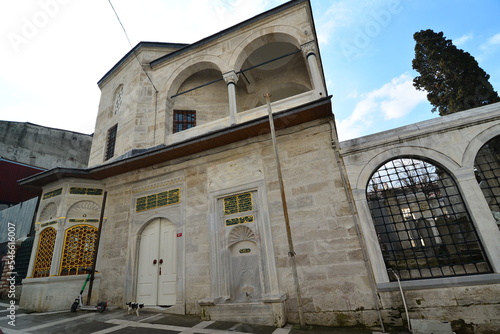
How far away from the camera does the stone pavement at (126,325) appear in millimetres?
4074

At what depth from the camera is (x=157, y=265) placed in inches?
254

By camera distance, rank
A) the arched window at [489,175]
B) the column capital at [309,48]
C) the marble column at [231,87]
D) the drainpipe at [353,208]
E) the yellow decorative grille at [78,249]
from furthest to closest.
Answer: the marble column at [231,87] < the column capital at [309,48] < the yellow decorative grille at [78,249] < the arched window at [489,175] < the drainpipe at [353,208]

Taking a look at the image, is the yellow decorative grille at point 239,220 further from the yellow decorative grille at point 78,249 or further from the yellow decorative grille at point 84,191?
the yellow decorative grille at point 84,191

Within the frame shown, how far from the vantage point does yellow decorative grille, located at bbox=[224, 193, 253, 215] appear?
5738 mm

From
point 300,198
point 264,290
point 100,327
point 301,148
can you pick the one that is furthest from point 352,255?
point 100,327

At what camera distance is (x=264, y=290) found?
504cm

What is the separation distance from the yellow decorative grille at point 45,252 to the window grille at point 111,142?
10.4 feet

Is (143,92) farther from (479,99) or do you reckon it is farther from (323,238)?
(479,99)

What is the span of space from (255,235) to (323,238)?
59.9 inches

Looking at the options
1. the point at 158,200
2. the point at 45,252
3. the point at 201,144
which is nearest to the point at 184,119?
the point at 201,144

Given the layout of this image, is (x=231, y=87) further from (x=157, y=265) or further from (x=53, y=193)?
(x=53, y=193)

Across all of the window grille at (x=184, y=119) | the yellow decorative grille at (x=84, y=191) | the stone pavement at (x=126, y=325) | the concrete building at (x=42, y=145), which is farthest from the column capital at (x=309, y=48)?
the concrete building at (x=42, y=145)

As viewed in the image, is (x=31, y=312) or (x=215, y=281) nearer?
(x=215, y=281)

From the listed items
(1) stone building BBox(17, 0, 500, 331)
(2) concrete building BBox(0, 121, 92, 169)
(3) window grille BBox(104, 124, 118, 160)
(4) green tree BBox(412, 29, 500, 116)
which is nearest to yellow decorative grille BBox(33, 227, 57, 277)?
(1) stone building BBox(17, 0, 500, 331)
